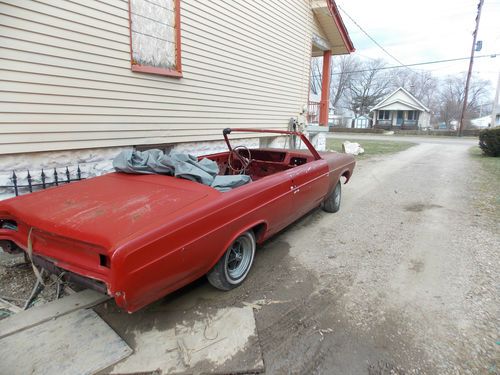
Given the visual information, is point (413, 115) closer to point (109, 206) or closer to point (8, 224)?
point (109, 206)

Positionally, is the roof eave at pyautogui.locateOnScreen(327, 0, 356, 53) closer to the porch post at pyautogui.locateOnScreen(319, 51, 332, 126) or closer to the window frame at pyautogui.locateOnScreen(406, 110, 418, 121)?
the porch post at pyautogui.locateOnScreen(319, 51, 332, 126)

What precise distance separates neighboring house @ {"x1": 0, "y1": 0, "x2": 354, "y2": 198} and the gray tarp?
1.56m

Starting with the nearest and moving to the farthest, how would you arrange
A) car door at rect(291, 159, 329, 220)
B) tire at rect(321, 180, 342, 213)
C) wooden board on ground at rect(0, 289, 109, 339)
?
wooden board on ground at rect(0, 289, 109, 339) → car door at rect(291, 159, 329, 220) → tire at rect(321, 180, 342, 213)

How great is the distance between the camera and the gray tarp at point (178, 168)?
2.85m

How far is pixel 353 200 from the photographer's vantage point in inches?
240

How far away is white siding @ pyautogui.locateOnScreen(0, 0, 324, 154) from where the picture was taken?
364 cm

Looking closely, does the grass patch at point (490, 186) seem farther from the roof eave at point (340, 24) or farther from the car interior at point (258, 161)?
the roof eave at point (340, 24)

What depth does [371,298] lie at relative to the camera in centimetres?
279

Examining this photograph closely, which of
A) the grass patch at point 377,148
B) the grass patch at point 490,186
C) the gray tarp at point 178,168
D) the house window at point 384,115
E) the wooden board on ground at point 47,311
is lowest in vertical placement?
the wooden board on ground at point 47,311

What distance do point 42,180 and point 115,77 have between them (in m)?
1.76

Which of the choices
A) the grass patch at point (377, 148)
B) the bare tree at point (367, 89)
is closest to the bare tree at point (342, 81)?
the bare tree at point (367, 89)

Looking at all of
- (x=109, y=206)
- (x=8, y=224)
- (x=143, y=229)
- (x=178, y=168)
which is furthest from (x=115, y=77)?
(x=143, y=229)

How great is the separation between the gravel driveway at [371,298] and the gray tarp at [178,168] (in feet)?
3.18

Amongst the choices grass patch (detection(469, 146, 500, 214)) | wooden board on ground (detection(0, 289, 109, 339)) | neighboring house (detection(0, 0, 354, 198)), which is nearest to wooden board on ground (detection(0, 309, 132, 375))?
wooden board on ground (detection(0, 289, 109, 339))
